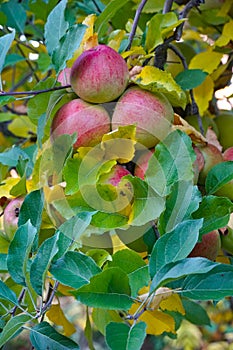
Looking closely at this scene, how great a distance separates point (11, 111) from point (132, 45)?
59 centimetres

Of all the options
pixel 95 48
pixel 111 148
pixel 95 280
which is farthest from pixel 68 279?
pixel 95 48

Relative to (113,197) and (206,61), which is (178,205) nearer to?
(113,197)

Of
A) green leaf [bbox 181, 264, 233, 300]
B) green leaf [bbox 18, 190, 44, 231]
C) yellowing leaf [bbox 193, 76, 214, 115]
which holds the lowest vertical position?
yellowing leaf [bbox 193, 76, 214, 115]

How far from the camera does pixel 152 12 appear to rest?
812 mm

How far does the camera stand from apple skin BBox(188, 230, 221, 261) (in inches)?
21.8

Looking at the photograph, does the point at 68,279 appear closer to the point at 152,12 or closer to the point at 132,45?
the point at 132,45

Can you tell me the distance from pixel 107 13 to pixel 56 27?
72 millimetres

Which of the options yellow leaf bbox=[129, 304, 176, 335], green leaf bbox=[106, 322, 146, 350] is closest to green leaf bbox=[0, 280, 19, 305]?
green leaf bbox=[106, 322, 146, 350]

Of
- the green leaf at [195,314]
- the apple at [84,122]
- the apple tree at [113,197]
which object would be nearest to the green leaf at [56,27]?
the apple tree at [113,197]

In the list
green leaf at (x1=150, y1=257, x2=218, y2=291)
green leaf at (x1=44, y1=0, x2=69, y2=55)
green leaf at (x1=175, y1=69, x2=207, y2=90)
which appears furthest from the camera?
green leaf at (x1=175, y1=69, x2=207, y2=90)

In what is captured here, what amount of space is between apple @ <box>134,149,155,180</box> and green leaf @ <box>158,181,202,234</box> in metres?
0.06

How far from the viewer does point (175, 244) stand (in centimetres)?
42

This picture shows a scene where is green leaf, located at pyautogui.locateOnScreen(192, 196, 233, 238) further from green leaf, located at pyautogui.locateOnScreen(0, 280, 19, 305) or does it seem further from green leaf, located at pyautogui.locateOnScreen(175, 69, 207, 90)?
green leaf, located at pyautogui.locateOnScreen(175, 69, 207, 90)

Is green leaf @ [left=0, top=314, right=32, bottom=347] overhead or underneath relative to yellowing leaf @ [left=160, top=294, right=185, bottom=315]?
overhead
